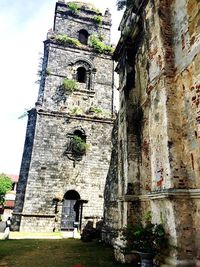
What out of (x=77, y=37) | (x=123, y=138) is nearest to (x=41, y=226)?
(x=123, y=138)

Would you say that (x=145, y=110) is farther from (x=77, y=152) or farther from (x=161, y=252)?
(x=77, y=152)

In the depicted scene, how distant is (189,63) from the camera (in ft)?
15.2

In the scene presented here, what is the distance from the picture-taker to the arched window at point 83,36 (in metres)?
19.7

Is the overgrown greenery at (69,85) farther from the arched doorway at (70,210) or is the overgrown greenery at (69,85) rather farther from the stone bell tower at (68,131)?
the arched doorway at (70,210)

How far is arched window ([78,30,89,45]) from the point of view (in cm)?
1967

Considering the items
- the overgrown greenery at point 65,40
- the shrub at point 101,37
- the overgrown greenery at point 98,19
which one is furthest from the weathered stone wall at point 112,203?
the overgrown greenery at point 98,19

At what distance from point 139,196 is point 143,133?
1.64m

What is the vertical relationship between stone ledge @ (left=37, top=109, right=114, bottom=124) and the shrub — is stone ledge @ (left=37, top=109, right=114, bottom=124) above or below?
below

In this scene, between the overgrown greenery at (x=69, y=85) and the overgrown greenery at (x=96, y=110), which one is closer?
the overgrown greenery at (x=69, y=85)

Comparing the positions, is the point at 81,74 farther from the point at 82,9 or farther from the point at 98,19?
the point at 82,9

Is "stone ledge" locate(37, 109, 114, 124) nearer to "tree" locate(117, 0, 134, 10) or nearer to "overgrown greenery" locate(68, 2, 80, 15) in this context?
"overgrown greenery" locate(68, 2, 80, 15)

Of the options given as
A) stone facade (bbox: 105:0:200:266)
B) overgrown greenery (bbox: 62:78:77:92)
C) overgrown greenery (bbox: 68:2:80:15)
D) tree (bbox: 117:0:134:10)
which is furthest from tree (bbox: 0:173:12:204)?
tree (bbox: 117:0:134:10)

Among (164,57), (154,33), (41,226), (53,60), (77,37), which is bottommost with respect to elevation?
(41,226)

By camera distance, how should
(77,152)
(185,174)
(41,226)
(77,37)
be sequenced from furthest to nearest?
(77,37) < (77,152) < (41,226) < (185,174)
